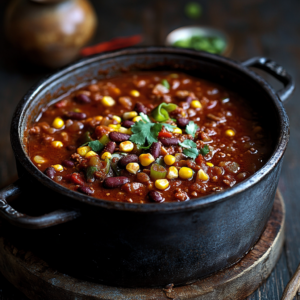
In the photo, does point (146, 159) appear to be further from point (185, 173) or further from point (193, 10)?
point (193, 10)

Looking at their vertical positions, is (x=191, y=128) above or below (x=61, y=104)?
above

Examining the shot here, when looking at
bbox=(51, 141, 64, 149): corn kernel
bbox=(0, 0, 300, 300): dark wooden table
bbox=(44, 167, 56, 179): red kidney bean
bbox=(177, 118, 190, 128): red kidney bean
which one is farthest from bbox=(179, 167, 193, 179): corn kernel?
bbox=(0, 0, 300, 300): dark wooden table

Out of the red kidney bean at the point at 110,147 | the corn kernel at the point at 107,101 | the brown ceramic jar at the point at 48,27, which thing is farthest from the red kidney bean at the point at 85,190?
the brown ceramic jar at the point at 48,27

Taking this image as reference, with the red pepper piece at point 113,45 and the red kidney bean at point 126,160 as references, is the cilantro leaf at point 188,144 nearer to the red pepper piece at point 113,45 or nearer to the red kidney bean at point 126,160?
the red kidney bean at point 126,160

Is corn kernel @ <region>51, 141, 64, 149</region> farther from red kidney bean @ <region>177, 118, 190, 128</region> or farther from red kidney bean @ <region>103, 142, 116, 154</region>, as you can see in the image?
red kidney bean @ <region>177, 118, 190, 128</region>

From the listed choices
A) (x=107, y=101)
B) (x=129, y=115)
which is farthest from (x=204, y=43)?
(x=129, y=115)
